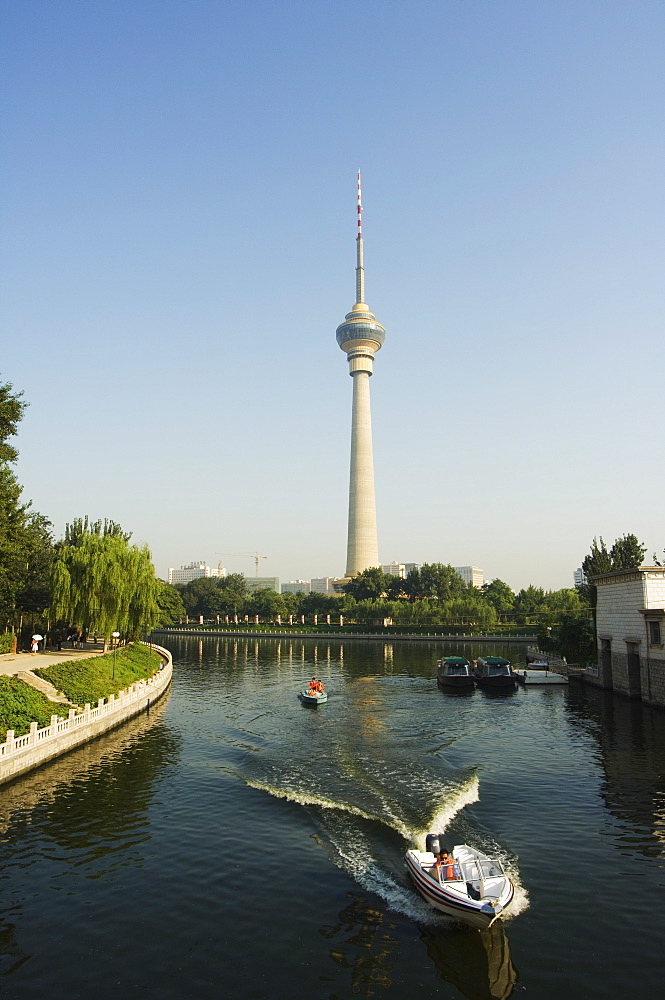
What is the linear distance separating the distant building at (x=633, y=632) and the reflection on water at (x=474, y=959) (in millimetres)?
31121

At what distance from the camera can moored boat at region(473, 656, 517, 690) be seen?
5694 cm

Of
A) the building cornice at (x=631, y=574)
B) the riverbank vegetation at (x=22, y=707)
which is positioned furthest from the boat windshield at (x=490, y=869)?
the building cornice at (x=631, y=574)

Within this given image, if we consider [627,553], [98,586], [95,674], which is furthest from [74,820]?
[627,553]

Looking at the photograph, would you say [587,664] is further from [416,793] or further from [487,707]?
[416,793]

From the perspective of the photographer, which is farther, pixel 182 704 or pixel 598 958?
pixel 182 704

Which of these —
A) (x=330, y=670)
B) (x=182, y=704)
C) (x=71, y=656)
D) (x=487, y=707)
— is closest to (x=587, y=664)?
(x=487, y=707)

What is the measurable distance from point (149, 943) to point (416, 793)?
13319mm

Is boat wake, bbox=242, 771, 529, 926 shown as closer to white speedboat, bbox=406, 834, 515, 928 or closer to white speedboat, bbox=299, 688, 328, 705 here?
white speedboat, bbox=406, 834, 515, 928

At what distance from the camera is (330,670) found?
7269cm

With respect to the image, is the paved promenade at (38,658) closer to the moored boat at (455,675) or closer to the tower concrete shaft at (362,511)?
the moored boat at (455,675)

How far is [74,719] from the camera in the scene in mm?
33438

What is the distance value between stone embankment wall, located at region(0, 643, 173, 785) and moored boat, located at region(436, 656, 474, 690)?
25.2 meters

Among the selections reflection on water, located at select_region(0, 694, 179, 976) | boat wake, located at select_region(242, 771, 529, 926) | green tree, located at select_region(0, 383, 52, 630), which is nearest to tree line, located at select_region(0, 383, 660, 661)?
green tree, located at select_region(0, 383, 52, 630)

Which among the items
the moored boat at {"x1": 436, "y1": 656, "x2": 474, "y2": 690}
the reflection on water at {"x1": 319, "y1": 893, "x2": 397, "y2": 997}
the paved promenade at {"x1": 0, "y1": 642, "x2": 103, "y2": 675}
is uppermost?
the paved promenade at {"x1": 0, "y1": 642, "x2": 103, "y2": 675}
